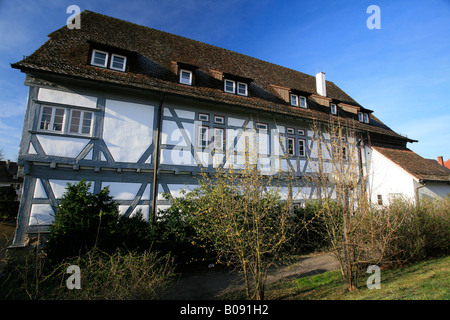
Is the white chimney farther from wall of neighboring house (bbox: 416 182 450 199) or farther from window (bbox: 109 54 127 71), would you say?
window (bbox: 109 54 127 71)

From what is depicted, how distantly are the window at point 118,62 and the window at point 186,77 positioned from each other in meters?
2.41

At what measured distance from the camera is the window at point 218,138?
10913mm

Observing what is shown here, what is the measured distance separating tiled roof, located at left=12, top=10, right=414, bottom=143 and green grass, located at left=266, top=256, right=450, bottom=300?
4.74m

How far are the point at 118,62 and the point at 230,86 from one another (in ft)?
16.9

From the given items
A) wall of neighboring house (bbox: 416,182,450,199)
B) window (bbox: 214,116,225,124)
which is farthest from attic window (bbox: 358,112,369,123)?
window (bbox: 214,116,225,124)

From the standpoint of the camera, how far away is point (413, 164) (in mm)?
15117

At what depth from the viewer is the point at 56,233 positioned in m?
6.66

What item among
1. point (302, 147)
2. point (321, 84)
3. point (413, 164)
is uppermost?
point (321, 84)

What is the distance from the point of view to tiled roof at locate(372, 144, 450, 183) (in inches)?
556

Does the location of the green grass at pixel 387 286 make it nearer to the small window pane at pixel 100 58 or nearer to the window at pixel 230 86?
the window at pixel 230 86

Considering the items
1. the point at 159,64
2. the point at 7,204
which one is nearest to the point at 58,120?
the point at 159,64

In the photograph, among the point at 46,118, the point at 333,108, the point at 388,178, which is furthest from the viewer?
the point at 333,108

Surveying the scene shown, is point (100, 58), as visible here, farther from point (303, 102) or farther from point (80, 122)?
point (303, 102)

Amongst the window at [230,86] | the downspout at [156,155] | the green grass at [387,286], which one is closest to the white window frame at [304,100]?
the window at [230,86]
